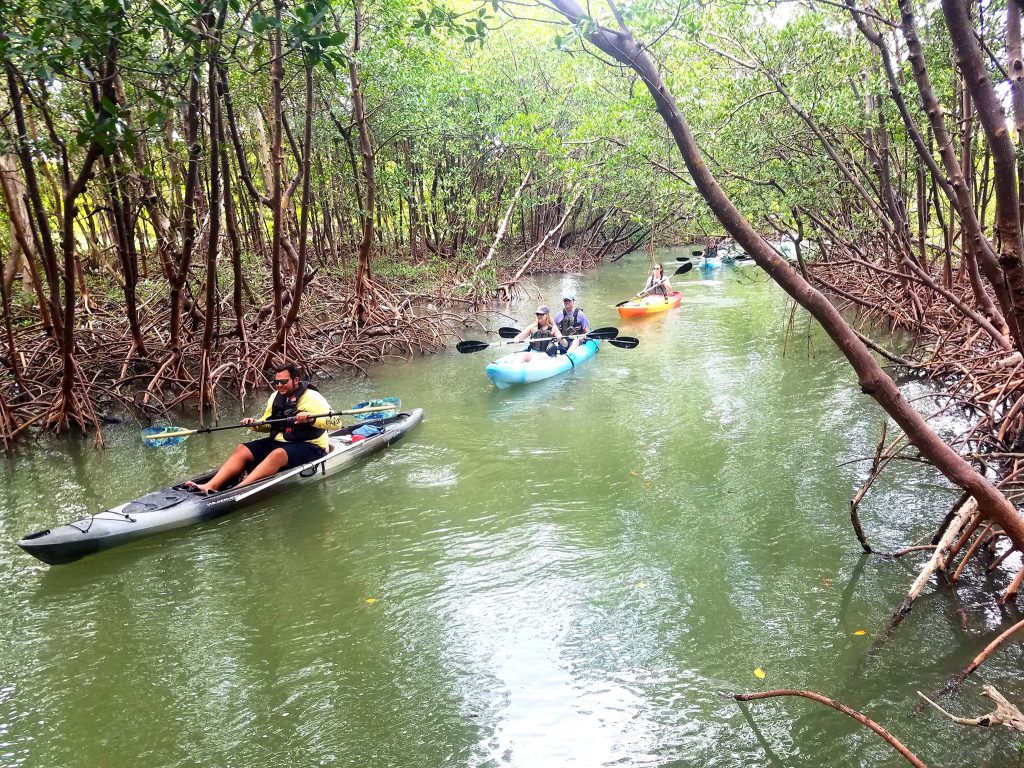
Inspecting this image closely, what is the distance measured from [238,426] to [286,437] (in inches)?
20.8

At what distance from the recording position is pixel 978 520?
333 centimetres

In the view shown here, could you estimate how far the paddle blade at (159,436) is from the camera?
6.18 metres

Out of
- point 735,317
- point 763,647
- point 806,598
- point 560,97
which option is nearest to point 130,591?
point 763,647

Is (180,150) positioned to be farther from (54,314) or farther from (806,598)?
(806,598)

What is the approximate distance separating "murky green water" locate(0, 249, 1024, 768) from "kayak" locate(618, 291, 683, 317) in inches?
251

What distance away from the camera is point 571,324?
422 inches

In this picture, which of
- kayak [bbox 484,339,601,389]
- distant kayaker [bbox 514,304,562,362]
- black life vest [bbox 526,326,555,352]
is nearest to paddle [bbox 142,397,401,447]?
kayak [bbox 484,339,601,389]

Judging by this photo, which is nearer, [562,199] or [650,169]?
[650,169]

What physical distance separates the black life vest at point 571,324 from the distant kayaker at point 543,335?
39 centimetres

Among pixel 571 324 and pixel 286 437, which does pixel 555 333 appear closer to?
pixel 571 324

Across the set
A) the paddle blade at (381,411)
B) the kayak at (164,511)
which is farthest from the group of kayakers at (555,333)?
the kayak at (164,511)

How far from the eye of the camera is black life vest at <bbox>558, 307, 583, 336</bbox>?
34.8 ft

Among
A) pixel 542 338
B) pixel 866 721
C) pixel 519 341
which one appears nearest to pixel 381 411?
pixel 519 341

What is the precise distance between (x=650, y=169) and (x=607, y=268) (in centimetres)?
1444
